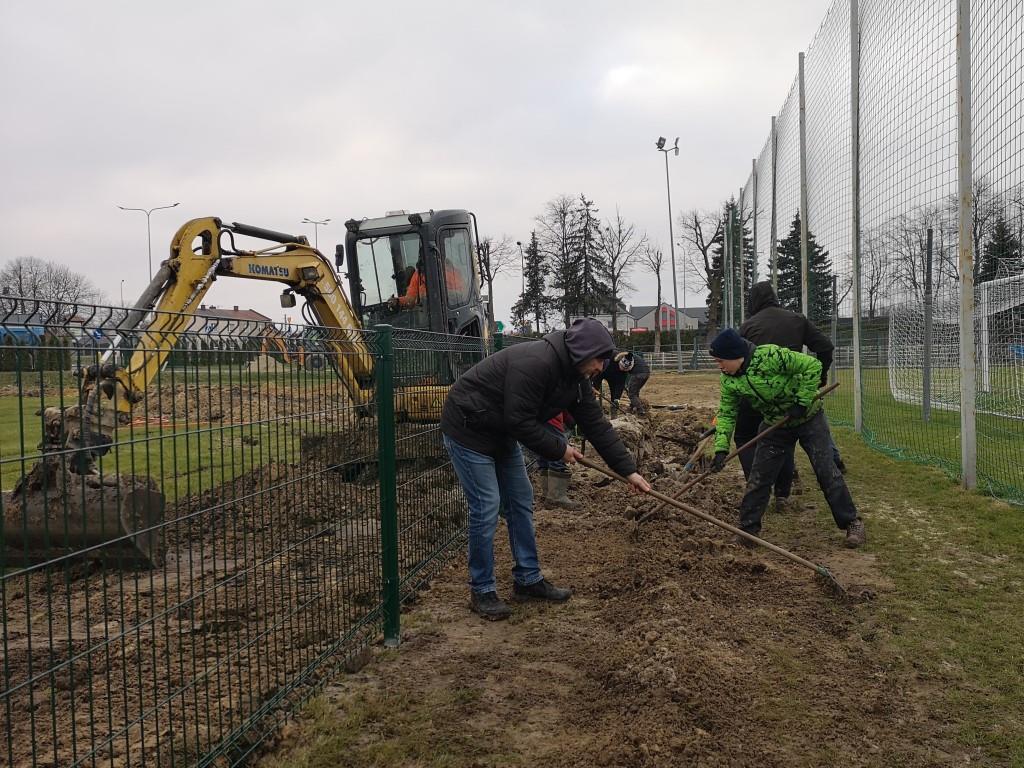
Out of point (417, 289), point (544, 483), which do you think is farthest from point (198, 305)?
point (544, 483)

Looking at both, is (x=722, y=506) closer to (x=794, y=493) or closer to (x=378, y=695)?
(x=794, y=493)

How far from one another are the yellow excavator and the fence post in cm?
8

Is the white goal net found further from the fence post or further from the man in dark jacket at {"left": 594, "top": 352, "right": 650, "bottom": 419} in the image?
the fence post

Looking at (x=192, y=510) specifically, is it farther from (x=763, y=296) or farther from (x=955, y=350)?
(x=955, y=350)

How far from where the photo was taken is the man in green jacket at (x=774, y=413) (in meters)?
5.57

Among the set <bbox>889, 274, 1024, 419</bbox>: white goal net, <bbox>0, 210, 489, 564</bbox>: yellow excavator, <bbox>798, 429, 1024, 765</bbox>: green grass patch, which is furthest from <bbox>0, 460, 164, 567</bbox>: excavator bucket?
<bbox>889, 274, 1024, 419</bbox>: white goal net

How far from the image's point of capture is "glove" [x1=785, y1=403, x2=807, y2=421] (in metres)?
5.70

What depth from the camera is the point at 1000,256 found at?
7.21 metres

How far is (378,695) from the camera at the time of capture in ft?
11.8

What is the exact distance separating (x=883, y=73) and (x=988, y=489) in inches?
200

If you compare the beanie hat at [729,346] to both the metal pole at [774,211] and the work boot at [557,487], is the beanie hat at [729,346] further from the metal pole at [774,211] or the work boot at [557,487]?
the metal pole at [774,211]

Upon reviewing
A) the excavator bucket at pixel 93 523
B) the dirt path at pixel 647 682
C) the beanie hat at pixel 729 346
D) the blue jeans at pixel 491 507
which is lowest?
the dirt path at pixel 647 682

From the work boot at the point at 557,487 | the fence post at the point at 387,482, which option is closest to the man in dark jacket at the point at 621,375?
the work boot at the point at 557,487

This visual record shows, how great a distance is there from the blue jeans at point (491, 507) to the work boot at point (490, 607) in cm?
3
